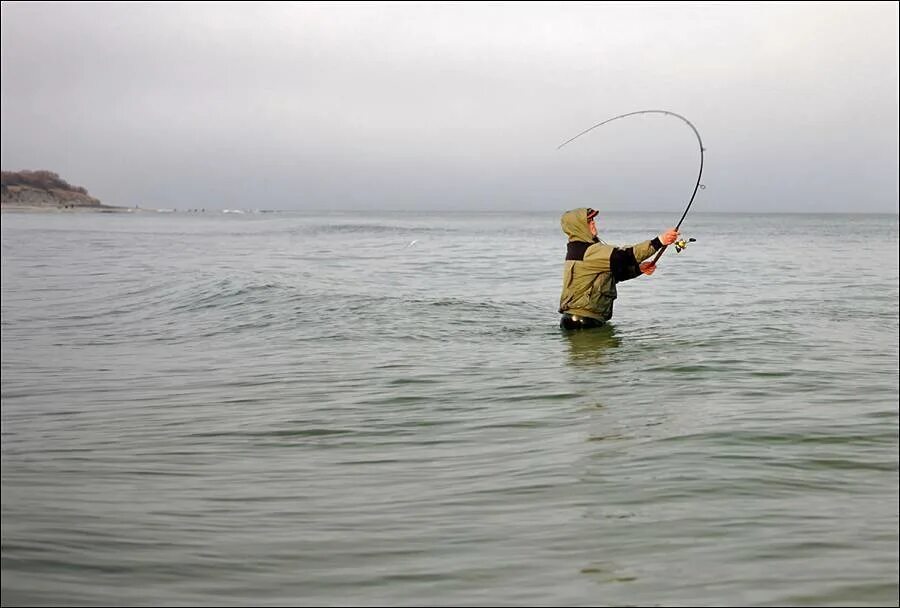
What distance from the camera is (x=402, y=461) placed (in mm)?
6133

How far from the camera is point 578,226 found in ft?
38.5

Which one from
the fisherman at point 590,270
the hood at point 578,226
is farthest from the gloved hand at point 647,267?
the hood at point 578,226

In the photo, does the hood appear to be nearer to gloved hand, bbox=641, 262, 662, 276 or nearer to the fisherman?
the fisherman

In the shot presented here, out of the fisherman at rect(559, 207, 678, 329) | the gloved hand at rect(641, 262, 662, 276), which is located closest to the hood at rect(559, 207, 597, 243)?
the fisherman at rect(559, 207, 678, 329)

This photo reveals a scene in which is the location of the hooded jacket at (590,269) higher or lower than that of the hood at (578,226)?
lower

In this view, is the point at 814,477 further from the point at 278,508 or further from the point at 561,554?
Answer: the point at 278,508

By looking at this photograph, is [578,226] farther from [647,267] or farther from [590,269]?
[647,267]

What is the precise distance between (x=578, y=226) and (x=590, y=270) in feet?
1.97

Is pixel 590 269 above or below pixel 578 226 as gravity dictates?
below

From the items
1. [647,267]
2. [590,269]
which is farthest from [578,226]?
[647,267]

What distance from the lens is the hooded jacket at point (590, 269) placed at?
11.4m

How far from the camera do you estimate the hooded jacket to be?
11352mm

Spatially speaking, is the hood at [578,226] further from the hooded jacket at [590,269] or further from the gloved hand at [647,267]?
the gloved hand at [647,267]

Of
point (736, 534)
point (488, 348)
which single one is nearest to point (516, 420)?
point (736, 534)
